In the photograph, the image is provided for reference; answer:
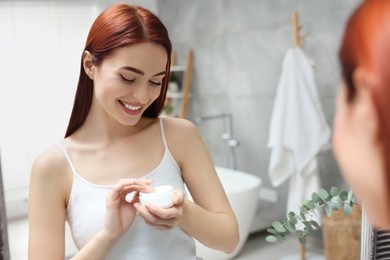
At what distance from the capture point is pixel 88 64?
2.74 ft

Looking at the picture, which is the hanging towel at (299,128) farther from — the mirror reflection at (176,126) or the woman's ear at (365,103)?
the woman's ear at (365,103)

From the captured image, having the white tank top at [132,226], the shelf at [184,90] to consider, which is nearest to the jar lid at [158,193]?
the white tank top at [132,226]

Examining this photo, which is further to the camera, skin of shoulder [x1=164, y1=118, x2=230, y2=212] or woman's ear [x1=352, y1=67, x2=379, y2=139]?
skin of shoulder [x1=164, y1=118, x2=230, y2=212]

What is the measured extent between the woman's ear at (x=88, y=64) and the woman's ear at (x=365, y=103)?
582mm

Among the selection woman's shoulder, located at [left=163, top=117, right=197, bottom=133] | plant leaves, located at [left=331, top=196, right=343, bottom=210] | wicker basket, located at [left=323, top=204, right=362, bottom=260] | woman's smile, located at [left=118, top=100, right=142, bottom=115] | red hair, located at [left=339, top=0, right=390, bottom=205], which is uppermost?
red hair, located at [left=339, top=0, right=390, bottom=205]

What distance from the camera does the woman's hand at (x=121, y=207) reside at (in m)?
0.75

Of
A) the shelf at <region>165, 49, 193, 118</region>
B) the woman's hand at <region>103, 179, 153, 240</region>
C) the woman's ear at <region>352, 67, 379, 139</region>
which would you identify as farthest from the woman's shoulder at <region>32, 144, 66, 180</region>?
the shelf at <region>165, 49, 193, 118</region>

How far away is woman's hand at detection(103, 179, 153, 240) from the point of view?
75cm

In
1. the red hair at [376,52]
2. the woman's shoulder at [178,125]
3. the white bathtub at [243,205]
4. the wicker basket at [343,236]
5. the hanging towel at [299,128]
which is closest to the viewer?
the red hair at [376,52]

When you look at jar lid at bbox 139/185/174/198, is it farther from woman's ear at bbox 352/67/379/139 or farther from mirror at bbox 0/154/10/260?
woman's ear at bbox 352/67/379/139

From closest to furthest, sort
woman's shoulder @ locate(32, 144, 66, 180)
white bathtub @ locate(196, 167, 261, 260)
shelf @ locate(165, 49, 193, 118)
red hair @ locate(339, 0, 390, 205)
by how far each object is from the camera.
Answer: red hair @ locate(339, 0, 390, 205) < woman's shoulder @ locate(32, 144, 66, 180) < white bathtub @ locate(196, 167, 261, 260) < shelf @ locate(165, 49, 193, 118)

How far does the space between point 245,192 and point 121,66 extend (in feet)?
5.99

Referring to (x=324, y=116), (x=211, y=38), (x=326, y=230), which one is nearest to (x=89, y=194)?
A: (x=326, y=230)

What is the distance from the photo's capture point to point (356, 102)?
356mm
